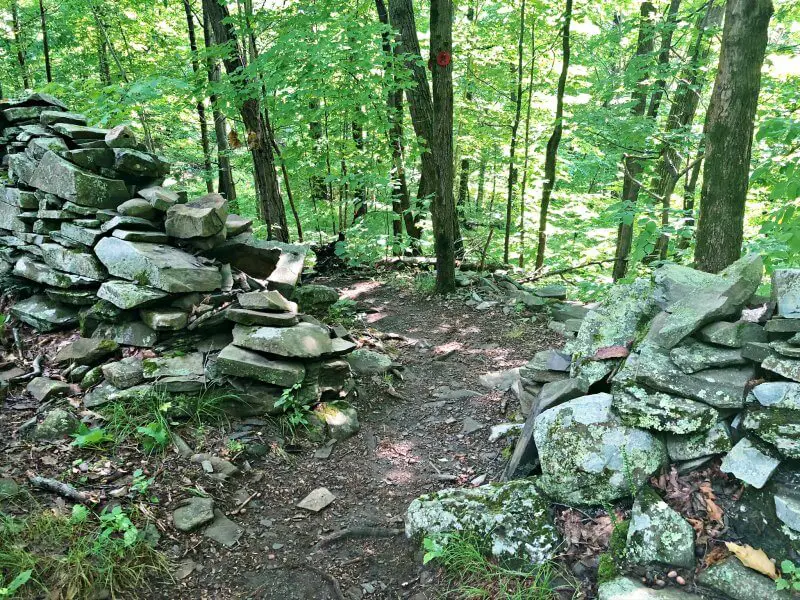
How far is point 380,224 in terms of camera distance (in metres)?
11.4

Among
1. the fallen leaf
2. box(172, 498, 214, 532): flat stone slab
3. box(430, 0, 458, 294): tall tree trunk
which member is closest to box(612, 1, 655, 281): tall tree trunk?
box(430, 0, 458, 294): tall tree trunk

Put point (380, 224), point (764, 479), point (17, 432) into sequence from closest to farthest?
1. point (764, 479)
2. point (17, 432)
3. point (380, 224)

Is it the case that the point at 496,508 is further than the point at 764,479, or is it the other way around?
the point at 496,508

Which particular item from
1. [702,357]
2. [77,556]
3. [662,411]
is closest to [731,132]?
[702,357]

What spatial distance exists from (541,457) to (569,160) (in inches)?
427

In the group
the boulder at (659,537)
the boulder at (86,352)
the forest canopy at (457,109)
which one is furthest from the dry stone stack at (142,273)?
the boulder at (659,537)

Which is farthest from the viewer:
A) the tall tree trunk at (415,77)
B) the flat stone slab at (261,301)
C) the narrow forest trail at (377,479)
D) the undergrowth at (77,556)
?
the tall tree trunk at (415,77)

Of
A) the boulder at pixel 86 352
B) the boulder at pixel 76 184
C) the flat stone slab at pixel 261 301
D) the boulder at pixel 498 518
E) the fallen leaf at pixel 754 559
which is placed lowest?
the boulder at pixel 498 518

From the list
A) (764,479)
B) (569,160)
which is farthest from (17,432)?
(569,160)

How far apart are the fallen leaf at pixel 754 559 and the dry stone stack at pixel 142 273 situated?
138 inches

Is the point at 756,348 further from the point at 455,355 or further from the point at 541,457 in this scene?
the point at 455,355

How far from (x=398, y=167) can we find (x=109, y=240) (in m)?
6.44

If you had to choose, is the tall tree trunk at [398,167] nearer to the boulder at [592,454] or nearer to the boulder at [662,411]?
the boulder at [592,454]

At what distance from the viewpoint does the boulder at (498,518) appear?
9.98 ft
